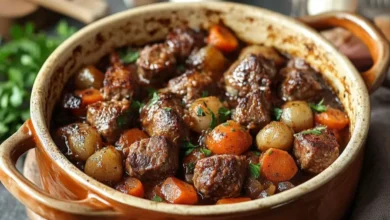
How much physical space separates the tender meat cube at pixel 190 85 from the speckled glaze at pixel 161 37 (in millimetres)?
434

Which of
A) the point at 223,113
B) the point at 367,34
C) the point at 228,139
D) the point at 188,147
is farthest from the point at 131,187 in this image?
the point at 367,34

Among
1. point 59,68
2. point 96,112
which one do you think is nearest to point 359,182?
point 96,112

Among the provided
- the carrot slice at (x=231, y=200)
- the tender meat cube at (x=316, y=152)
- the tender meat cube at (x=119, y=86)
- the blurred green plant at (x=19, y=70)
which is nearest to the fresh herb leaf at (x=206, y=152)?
the carrot slice at (x=231, y=200)

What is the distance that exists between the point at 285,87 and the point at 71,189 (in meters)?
1.06

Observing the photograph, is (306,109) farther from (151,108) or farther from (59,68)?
(59,68)

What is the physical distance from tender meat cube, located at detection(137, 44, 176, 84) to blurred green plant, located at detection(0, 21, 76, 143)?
0.85 meters

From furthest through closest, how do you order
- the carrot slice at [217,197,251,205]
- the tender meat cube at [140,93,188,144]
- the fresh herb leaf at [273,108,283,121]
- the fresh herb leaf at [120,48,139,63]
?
the fresh herb leaf at [120,48,139,63] < the fresh herb leaf at [273,108,283,121] < the tender meat cube at [140,93,188,144] < the carrot slice at [217,197,251,205]

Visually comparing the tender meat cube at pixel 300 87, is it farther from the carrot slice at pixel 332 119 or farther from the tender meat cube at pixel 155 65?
the tender meat cube at pixel 155 65

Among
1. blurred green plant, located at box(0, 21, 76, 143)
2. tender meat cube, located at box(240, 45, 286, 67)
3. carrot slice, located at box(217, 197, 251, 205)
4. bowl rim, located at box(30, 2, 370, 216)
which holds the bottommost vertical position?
blurred green plant, located at box(0, 21, 76, 143)

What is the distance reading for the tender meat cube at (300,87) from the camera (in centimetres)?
256

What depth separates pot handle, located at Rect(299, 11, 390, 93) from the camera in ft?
8.44

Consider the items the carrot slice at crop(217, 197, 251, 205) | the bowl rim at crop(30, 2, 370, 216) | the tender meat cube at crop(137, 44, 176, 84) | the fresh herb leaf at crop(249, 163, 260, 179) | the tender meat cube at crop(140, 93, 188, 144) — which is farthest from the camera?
the tender meat cube at crop(137, 44, 176, 84)

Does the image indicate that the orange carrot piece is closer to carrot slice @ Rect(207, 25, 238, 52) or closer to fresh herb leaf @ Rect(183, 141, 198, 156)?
fresh herb leaf @ Rect(183, 141, 198, 156)

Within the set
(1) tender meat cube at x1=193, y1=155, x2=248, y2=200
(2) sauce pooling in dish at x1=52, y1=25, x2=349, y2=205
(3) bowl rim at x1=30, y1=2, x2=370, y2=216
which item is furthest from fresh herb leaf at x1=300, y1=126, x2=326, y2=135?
(1) tender meat cube at x1=193, y1=155, x2=248, y2=200
